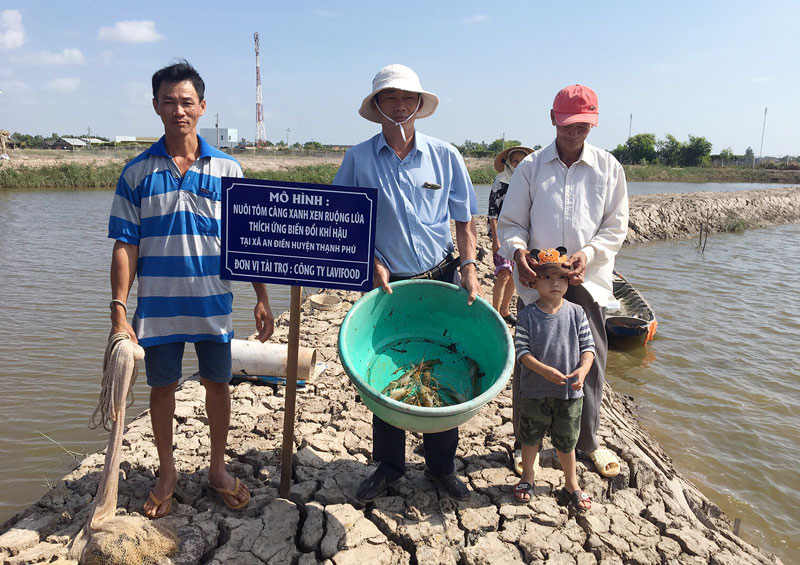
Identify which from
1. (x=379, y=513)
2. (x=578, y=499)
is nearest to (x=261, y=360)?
(x=379, y=513)

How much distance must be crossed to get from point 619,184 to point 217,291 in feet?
6.86

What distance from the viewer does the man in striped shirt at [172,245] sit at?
7.18 ft

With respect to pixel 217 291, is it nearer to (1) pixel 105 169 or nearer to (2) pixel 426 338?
(2) pixel 426 338

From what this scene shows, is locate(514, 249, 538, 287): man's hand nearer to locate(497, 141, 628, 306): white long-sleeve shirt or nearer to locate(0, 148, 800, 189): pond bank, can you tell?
locate(497, 141, 628, 306): white long-sleeve shirt

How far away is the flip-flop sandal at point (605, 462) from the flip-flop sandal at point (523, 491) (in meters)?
0.50

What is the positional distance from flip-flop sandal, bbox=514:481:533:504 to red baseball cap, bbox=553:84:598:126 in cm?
189

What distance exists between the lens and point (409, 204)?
8.04 feet

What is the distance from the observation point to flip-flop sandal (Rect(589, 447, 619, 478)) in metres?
2.91

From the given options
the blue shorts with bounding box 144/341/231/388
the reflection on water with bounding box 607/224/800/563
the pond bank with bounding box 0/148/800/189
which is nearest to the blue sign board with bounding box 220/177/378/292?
the blue shorts with bounding box 144/341/231/388

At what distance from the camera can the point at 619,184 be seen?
2.65 m

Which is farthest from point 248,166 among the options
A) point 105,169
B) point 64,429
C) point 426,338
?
point 426,338

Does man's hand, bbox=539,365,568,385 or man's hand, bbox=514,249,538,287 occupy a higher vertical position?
man's hand, bbox=514,249,538,287

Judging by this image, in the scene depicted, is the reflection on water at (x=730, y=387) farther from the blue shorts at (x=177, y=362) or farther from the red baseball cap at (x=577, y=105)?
the blue shorts at (x=177, y=362)

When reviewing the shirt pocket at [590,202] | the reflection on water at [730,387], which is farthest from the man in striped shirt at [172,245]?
the reflection on water at [730,387]
